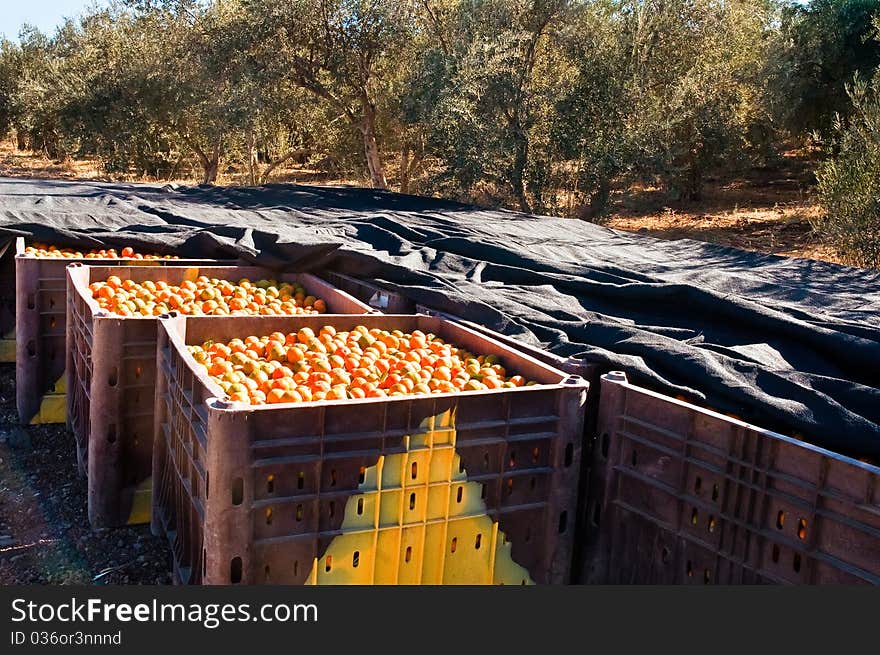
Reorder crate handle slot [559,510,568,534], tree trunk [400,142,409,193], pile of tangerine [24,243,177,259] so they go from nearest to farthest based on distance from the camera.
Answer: crate handle slot [559,510,568,534] → pile of tangerine [24,243,177,259] → tree trunk [400,142,409,193]

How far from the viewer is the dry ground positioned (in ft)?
52.6

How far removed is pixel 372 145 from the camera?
790 inches

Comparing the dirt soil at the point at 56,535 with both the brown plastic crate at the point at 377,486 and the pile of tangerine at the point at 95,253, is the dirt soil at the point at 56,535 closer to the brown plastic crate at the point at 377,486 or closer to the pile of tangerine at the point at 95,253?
the brown plastic crate at the point at 377,486

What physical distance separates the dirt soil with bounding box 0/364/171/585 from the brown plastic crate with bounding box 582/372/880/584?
257 cm

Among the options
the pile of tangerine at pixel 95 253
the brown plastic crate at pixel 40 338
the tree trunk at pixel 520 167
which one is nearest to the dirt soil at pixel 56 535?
the brown plastic crate at pixel 40 338

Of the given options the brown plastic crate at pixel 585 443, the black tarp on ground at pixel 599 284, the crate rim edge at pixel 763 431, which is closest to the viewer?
the crate rim edge at pixel 763 431

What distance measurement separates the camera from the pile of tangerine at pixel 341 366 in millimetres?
4258

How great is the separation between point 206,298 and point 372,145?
13.8 metres

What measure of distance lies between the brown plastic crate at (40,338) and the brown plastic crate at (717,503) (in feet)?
15.3

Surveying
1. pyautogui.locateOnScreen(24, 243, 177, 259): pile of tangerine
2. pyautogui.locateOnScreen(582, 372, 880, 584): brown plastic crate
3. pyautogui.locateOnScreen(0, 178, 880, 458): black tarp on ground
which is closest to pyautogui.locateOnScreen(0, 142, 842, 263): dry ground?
pyautogui.locateOnScreen(0, 178, 880, 458): black tarp on ground

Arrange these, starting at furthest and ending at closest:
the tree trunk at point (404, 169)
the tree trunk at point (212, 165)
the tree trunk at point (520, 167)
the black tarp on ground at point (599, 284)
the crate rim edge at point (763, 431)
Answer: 1. the tree trunk at point (212, 165)
2. the tree trunk at point (404, 169)
3. the tree trunk at point (520, 167)
4. the black tarp on ground at point (599, 284)
5. the crate rim edge at point (763, 431)

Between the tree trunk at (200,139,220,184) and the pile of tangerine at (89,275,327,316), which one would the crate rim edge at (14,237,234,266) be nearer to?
the pile of tangerine at (89,275,327,316)

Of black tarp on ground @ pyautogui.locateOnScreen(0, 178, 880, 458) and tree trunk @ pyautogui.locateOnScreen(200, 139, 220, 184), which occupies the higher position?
tree trunk @ pyautogui.locateOnScreen(200, 139, 220, 184)

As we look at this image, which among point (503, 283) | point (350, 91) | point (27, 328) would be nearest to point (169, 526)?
point (27, 328)
